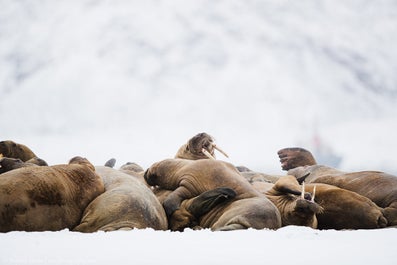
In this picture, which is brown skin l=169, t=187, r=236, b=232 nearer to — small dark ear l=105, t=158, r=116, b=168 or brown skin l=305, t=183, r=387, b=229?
brown skin l=305, t=183, r=387, b=229

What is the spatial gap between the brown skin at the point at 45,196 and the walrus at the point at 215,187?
1.10 m

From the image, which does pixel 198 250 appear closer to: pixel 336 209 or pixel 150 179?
pixel 336 209

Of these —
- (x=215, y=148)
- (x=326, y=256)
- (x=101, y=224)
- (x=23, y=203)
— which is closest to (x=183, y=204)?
(x=101, y=224)

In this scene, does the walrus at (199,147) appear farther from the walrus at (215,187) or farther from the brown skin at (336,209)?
the brown skin at (336,209)

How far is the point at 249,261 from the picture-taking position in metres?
2.09

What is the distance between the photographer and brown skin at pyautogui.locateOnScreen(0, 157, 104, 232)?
13.7ft

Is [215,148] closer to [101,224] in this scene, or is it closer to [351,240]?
[101,224]

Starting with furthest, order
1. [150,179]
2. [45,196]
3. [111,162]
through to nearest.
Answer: [111,162]
[150,179]
[45,196]

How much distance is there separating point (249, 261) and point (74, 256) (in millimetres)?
777

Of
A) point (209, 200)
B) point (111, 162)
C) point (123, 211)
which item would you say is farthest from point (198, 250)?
point (111, 162)

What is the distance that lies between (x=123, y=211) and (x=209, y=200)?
1082 mm

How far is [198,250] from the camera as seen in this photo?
7.68 ft

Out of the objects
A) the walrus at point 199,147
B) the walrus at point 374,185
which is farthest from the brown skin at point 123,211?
the walrus at point 199,147

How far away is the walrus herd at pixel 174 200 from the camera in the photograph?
4.36 meters
